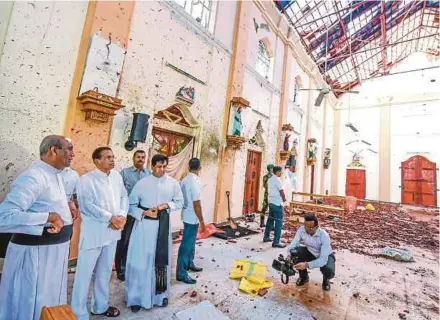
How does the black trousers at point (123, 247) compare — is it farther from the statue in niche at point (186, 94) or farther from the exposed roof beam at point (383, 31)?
the exposed roof beam at point (383, 31)

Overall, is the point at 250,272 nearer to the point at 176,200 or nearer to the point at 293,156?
the point at 176,200

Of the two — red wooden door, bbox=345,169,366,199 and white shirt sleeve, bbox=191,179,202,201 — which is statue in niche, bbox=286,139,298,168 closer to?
white shirt sleeve, bbox=191,179,202,201

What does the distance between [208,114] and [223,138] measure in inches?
34.7

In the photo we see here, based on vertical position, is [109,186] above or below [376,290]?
above

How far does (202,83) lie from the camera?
5.93 m

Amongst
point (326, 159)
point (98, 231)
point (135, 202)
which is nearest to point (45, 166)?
point (98, 231)

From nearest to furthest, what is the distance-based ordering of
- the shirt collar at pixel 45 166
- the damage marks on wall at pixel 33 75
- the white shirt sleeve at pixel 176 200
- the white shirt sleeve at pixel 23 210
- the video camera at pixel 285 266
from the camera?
the white shirt sleeve at pixel 23 210
the shirt collar at pixel 45 166
the white shirt sleeve at pixel 176 200
the damage marks on wall at pixel 33 75
the video camera at pixel 285 266

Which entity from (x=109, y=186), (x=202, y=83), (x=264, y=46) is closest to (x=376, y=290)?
(x=109, y=186)

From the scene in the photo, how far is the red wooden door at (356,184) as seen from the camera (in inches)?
682

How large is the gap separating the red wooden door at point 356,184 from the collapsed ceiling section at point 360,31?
6964mm

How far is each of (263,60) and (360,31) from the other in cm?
866

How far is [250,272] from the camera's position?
133 inches

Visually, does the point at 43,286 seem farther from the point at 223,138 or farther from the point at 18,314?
the point at 223,138

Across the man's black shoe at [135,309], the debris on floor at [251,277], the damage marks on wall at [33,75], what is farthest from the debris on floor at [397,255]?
the damage marks on wall at [33,75]
